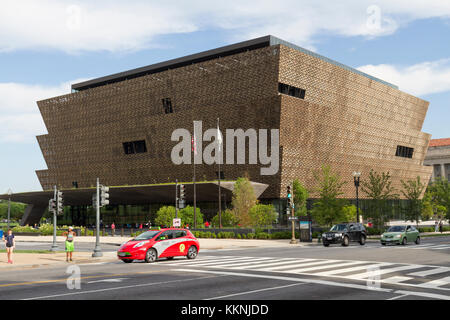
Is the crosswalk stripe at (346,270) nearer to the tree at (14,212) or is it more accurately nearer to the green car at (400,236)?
the green car at (400,236)

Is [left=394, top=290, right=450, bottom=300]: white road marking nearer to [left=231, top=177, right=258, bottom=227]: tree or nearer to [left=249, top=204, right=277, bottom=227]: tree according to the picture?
[left=249, top=204, right=277, bottom=227]: tree

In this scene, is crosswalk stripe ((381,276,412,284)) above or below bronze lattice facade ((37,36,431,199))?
below

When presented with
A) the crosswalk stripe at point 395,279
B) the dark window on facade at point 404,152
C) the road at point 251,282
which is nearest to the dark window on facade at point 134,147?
the dark window on facade at point 404,152

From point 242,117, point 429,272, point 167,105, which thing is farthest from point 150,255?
point 167,105

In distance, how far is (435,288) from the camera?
42.0 feet

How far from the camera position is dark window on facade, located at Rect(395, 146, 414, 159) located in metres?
92.8

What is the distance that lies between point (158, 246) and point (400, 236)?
19.9 m

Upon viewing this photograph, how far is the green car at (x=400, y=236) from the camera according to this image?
113 feet

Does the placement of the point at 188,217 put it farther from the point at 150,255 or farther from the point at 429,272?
the point at 429,272

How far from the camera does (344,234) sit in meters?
34.2

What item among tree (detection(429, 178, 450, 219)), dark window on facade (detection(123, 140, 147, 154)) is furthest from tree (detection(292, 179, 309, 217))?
dark window on facade (detection(123, 140, 147, 154))

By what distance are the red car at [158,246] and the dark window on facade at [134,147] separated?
57.1 m

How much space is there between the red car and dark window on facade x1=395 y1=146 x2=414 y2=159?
77.0 metres
